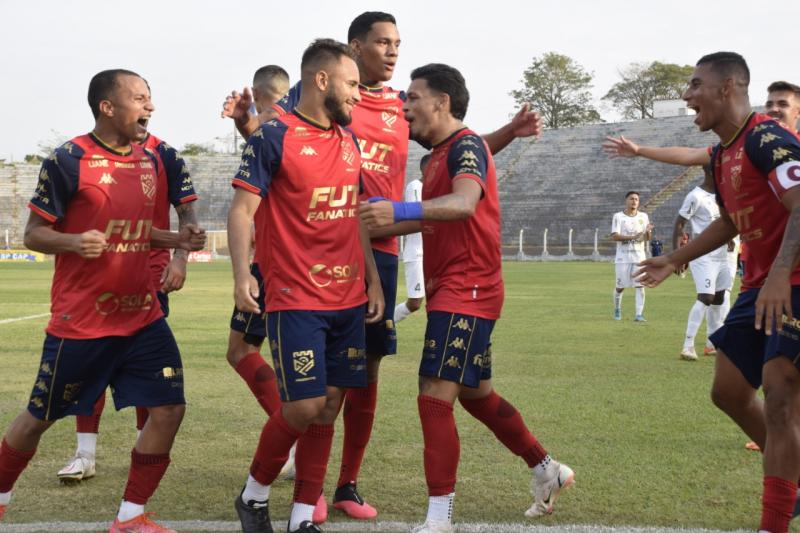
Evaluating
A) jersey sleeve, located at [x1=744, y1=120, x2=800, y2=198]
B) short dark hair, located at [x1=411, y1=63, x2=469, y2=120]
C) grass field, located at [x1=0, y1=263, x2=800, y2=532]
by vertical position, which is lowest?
grass field, located at [x1=0, y1=263, x2=800, y2=532]

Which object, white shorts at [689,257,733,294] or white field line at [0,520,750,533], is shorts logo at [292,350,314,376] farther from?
white shorts at [689,257,733,294]

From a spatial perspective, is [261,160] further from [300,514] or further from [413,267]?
[413,267]

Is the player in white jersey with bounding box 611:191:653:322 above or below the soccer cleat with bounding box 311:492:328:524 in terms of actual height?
above

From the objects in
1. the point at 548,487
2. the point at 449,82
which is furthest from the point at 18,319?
the point at 548,487

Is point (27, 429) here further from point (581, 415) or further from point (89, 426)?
point (581, 415)

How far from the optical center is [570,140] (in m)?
61.7

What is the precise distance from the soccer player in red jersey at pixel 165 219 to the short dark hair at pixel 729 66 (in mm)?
3007

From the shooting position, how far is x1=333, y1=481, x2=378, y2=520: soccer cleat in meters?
5.11

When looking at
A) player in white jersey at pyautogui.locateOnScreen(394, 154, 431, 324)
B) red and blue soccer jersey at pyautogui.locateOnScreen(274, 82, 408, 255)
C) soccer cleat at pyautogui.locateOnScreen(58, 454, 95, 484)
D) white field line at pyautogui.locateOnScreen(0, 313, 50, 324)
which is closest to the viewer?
red and blue soccer jersey at pyautogui.locateOnScreen(274, 82, 408, 255)

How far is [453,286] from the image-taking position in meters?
4.91

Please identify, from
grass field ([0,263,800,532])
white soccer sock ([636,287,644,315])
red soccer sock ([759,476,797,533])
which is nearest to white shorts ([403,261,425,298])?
grass field ([0,263,800,532])

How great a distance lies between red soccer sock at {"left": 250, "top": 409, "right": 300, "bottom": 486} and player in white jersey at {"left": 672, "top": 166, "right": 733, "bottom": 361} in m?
7.68

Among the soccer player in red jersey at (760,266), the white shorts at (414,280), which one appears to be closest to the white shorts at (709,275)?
the white shorts at (414,280)

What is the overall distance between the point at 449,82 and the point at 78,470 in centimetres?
332
